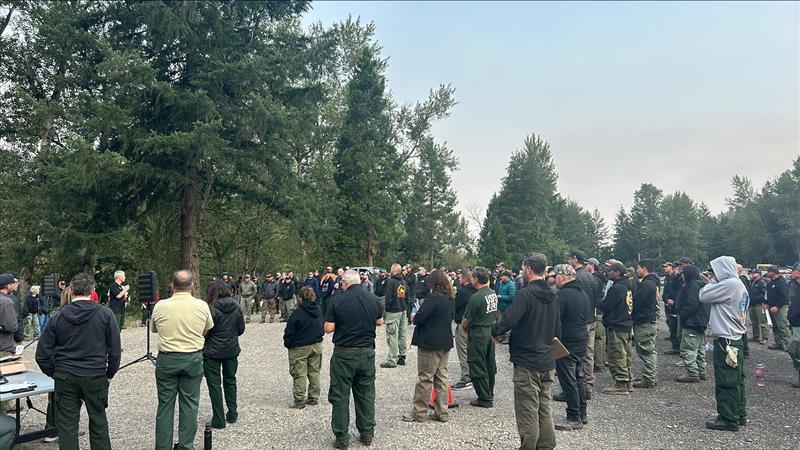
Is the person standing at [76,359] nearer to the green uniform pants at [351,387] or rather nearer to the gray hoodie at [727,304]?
the green uniform pants at [351,387]

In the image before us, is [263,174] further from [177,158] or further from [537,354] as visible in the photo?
[537,354]

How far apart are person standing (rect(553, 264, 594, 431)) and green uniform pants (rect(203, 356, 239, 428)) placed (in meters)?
4.33

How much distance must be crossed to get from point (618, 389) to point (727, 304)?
7.87 feet

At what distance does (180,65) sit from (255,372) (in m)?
14.3

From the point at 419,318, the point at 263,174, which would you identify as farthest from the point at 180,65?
the point at 419,318

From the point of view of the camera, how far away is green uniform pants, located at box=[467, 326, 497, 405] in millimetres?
7395

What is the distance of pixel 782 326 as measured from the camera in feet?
38.7

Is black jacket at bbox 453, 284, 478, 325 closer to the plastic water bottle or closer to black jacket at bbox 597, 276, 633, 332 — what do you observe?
black jacket at bbox 597, 276, 633, 332

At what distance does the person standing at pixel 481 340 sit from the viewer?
7391 mm

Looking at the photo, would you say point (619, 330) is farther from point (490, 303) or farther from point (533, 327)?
point (533, 327)

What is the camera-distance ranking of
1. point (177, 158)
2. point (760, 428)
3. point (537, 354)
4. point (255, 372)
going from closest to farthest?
1. point (537, 354)
2. point (760, 428)
3. point (255, 372)
4. point (177, 158)

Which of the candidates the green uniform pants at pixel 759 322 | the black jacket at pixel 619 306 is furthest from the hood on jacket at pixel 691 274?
the green uniform pants at pixel 759 322

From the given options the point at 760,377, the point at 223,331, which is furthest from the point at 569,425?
the point at 760,377

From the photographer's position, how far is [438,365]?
22.2ft
